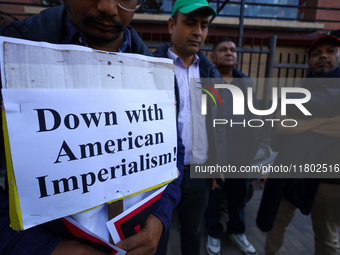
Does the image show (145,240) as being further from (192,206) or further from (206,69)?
(206,69)

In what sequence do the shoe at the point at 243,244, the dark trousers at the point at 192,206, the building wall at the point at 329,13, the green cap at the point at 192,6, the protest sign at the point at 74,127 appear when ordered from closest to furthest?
1. the protest sign at the point at 74,127
2. the green cap at the point at 192,6
3. the dark trousers at the point at 192,206
4. the shoe at the point at 243,244
5. the building wall at the point at 329,13

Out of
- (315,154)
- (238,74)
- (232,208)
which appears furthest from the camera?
(238,74)

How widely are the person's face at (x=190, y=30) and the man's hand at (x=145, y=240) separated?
1.47 metres

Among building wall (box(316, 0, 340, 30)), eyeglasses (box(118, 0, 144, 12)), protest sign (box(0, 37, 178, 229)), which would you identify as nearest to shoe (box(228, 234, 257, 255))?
protest sign (box(0, 37, 178, 229))

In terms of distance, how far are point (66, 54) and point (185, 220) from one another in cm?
180

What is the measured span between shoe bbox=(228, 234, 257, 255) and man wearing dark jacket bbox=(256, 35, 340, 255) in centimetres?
42

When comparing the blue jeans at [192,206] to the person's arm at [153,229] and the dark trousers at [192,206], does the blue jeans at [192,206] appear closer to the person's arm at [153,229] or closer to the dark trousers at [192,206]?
the dark trousers at [192,206]

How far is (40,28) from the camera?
2.41 feet

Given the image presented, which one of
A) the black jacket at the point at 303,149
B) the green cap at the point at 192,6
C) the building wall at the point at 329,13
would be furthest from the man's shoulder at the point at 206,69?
the building wall at the point at 329,13

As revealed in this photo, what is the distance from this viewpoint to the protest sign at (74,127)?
1.77 ft

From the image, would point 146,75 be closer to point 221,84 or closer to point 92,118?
point 92,118

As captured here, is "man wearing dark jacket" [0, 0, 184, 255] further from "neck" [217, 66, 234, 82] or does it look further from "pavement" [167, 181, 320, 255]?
"neck" [217, 66, 234, 82]

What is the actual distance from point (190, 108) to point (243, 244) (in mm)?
1824
